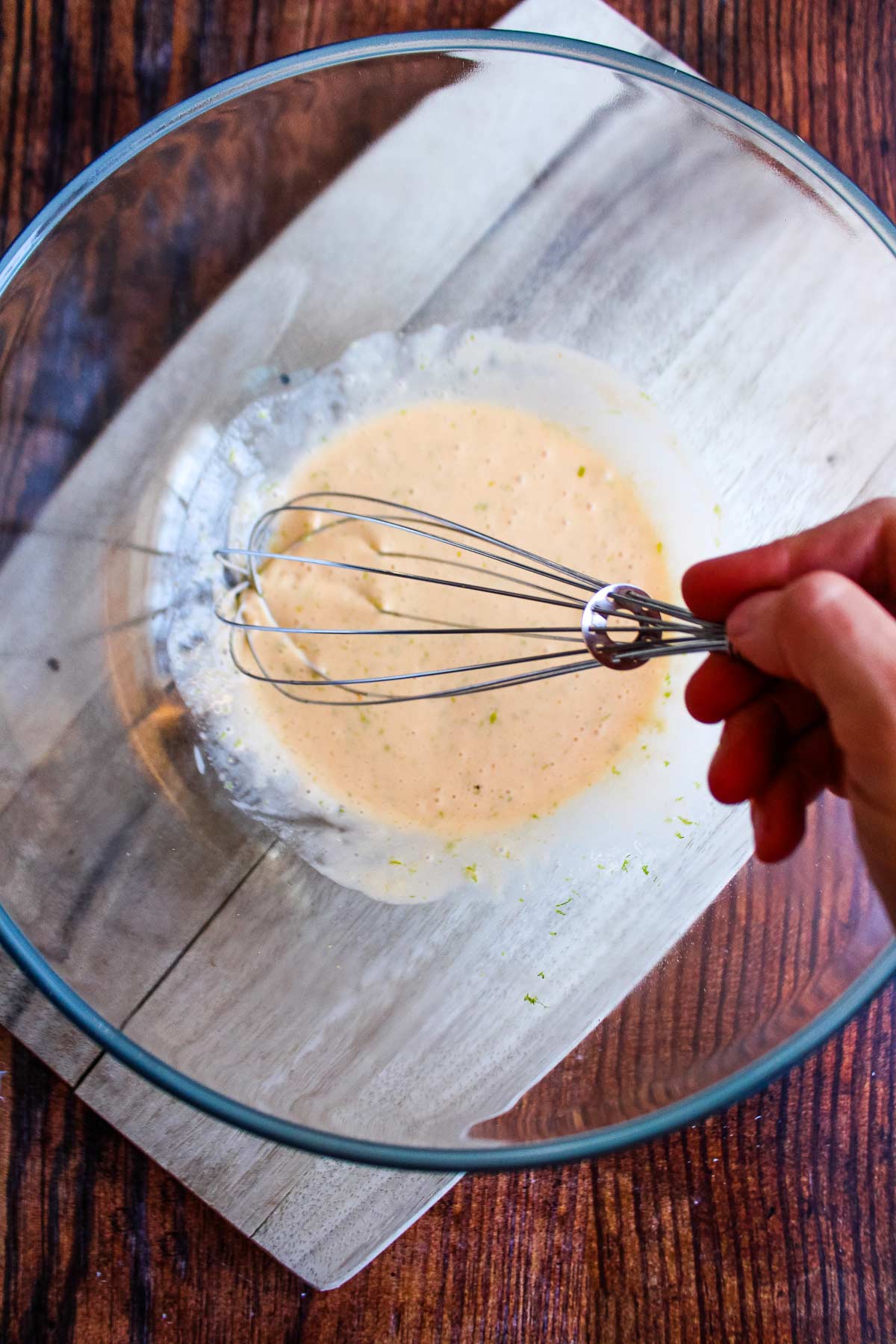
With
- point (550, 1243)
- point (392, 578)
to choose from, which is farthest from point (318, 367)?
point (550, 1243)

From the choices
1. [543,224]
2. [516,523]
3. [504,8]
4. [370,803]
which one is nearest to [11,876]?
[370,803]

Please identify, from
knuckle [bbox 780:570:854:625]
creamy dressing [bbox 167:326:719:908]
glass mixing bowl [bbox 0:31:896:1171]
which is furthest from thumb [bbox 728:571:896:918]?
creamy dressing [bbox 167:326:719:908]

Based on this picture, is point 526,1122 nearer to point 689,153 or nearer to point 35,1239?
point 35,1239

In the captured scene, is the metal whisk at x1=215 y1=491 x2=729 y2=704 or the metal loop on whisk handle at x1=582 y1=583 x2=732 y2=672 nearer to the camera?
the metal loop on whisk handle at x1=582 y1=583 x2=732 y2=672

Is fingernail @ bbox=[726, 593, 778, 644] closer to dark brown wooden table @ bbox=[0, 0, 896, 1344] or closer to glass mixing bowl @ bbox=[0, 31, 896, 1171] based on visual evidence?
glass mixing bowl @ bbox=[0, 31, 896, 1171]

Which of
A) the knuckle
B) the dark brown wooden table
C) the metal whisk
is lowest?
the dark brown wooden table

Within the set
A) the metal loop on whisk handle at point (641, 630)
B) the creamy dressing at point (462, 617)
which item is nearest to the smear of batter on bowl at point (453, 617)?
the creamy dressing at point (462, 617)
